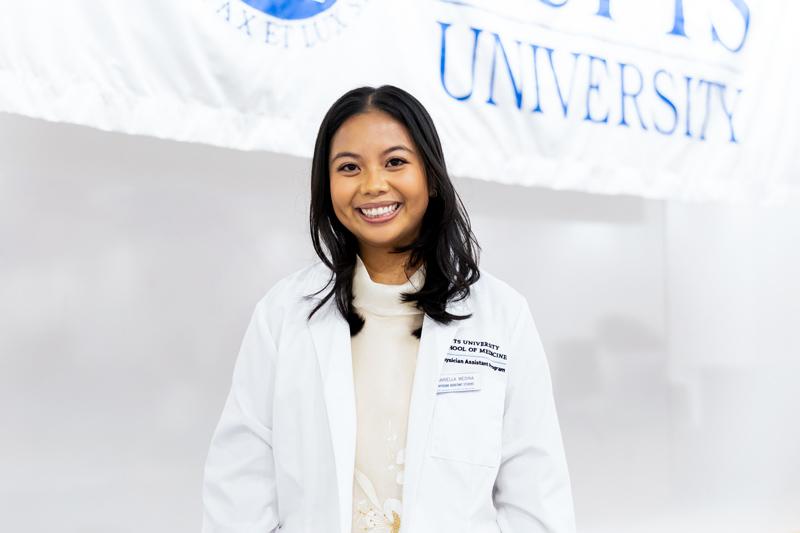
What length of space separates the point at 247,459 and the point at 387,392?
19cm

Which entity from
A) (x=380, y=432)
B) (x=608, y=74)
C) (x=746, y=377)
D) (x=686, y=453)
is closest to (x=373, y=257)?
(x=380, y=432)

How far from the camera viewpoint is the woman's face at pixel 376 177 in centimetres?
96

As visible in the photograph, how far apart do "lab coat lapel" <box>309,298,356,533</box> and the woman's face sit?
0.12m

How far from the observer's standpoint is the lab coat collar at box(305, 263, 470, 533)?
35.9 inches

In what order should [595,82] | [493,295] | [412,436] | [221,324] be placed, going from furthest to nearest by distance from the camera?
[595,82] → [221,324] → [493,295] → [412,436]

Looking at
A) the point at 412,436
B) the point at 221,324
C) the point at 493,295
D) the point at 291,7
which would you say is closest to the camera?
the point at 412,436

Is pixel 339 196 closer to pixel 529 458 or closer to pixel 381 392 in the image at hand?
pixel 381 392

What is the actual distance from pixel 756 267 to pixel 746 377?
33 centimetres

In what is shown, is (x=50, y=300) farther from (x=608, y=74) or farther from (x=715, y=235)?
(x=715, y=235)

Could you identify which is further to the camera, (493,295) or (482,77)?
(482,77)

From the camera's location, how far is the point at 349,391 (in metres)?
0.94

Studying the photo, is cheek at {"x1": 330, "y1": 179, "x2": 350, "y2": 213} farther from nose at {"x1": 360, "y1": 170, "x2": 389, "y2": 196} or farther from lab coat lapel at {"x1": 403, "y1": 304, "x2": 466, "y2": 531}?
lab coat lapel at {"x1": 403, "y1": 304, "x2": 466, "y2": 531}

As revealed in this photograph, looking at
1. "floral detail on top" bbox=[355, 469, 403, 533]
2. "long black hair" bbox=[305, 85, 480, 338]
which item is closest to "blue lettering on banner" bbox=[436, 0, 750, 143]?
"long black hair" bbox=[305, 85, 480, 338]

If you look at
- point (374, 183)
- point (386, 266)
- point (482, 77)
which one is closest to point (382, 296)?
point (386, 266)
